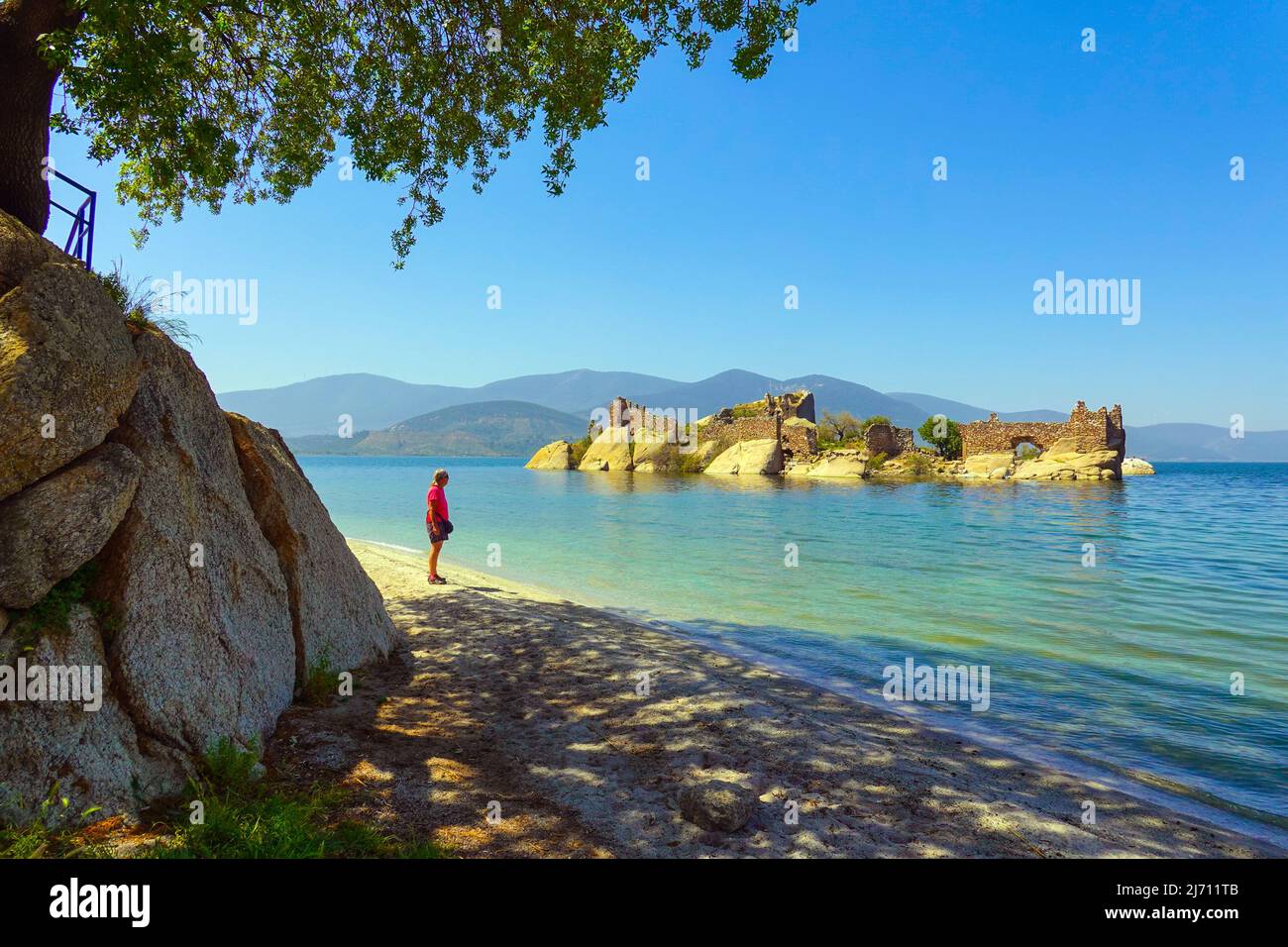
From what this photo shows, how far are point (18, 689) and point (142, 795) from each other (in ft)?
3.49

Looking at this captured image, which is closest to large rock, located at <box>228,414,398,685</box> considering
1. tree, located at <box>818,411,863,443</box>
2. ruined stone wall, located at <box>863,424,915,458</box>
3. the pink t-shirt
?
the pink t-shirt

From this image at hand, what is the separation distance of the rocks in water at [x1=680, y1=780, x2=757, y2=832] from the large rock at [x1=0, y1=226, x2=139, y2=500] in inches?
214

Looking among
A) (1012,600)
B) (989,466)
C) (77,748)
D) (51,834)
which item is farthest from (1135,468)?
(51,834)

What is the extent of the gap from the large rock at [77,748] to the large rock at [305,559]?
96.1 inches

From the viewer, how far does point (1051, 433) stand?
71312 mm

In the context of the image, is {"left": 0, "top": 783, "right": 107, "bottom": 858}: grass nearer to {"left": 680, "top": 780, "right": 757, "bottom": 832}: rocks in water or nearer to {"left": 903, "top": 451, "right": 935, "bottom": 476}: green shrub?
{"left": 680, "top": 780, "right": 757, "bottom": 832}: rocks in water

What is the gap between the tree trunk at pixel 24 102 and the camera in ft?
20.1

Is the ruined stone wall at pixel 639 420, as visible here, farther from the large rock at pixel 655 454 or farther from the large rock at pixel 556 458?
the large rock at pixel 556 458

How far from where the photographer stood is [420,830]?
4.67 meters

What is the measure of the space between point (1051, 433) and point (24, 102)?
83733mm

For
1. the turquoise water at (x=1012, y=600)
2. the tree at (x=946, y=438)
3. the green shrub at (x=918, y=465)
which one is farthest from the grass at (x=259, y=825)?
the tree at (x=946, y=438)

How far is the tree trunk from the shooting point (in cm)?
612

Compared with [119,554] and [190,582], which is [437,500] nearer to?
[190,582]
